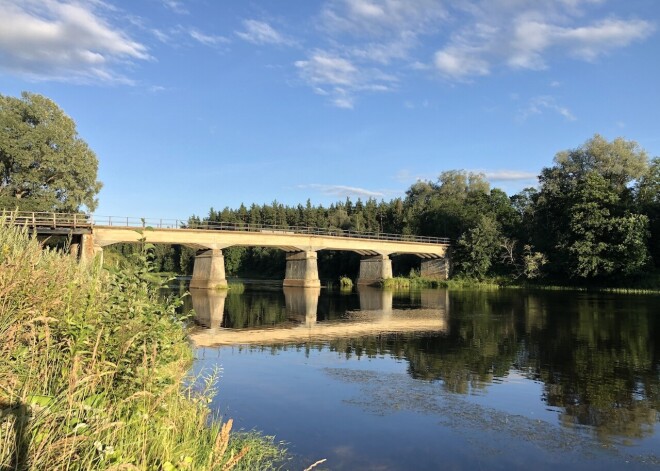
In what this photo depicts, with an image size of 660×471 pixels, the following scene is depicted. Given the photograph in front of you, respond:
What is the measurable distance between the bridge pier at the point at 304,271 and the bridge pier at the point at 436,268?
19738 millimetres

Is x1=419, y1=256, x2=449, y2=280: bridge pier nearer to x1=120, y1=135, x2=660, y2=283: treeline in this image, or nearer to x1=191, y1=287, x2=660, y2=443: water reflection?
x1=120, y1=135, x2=660, y2=283: treeline

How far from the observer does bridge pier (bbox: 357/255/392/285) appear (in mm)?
74562

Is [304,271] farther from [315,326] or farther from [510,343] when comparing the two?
[510,343]

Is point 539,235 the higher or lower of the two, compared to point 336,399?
higher

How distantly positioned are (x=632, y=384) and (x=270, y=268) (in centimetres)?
10429

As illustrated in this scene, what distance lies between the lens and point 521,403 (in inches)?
470

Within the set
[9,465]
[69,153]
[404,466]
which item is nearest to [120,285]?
[9,465]

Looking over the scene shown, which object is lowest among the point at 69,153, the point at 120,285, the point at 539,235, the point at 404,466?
the point at 404,466

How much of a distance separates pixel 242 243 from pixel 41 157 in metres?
24.7

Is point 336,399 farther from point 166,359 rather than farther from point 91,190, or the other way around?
point 91,190

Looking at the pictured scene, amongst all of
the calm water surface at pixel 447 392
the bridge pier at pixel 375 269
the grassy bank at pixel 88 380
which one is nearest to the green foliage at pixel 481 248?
the bridge pier at pixel 375 269

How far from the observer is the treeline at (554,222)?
2297 inches

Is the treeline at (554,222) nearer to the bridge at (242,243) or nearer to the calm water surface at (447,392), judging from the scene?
the bridge at (242,243)

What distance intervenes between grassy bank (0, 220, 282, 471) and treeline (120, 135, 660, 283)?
60373 mm
